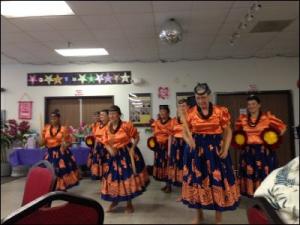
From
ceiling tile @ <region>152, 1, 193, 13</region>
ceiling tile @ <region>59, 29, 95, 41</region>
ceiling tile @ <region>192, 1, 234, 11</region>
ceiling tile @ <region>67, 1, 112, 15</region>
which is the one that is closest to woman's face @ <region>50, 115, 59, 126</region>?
ceiling tile @ <region>59, 29, 95, 41</region>

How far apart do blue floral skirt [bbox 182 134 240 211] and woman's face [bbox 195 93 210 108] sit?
9cm

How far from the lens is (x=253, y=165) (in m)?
0.92

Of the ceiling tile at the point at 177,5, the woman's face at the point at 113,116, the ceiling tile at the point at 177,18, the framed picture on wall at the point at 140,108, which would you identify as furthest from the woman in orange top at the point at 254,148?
the ceiling tile at the point at 177,5

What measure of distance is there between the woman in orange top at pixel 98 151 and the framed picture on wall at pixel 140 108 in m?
0.08

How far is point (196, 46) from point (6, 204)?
2476mm

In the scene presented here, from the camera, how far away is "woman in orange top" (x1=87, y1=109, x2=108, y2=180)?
0.85 metres

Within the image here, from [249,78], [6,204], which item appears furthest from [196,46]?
[6,204]

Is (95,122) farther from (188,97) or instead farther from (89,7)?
(89,7)

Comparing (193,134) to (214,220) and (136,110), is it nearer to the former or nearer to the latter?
(136,110)

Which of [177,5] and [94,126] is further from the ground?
[177,5]

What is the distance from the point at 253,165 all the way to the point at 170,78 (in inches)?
14.3

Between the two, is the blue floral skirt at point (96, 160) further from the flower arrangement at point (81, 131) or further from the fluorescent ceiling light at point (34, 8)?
the fluorescent ceiling light at point (34, 8)

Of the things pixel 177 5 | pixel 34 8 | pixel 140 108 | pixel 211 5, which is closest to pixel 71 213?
pixel 140 108

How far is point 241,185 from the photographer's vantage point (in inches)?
33.5
